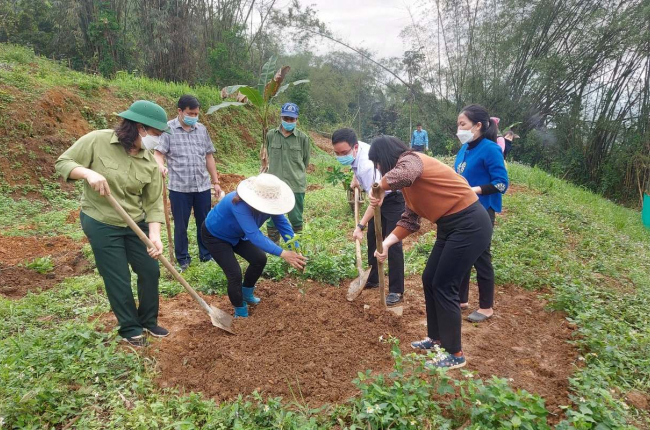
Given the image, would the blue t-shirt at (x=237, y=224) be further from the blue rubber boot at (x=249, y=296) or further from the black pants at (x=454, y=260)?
the black pants at (x=454, y=260)

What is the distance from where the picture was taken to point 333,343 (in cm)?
300

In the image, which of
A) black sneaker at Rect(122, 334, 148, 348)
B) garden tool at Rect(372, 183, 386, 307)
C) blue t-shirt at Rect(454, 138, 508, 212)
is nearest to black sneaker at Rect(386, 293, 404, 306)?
garden tool at Rect(372, 183, 386, 307)

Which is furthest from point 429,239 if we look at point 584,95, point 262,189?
point 584,95

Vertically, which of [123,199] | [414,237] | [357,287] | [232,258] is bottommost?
[414,237]

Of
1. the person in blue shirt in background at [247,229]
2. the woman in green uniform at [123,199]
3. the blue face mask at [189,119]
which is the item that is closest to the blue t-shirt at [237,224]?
the person in blue shirt in background at [247,229]

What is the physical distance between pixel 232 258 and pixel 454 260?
66.0 inches

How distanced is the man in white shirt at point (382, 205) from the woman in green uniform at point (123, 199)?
1.51 m

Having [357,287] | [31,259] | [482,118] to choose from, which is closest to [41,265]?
[31,259]

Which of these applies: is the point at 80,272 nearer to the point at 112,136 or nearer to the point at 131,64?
the point at 112,136

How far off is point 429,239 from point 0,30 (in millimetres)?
16465

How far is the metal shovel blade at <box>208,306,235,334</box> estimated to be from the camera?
10.3ft

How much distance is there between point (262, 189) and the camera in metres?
2.92

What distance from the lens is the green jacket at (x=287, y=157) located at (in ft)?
16.7

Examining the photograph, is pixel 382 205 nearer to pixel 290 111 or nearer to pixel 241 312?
pixel 241 312
